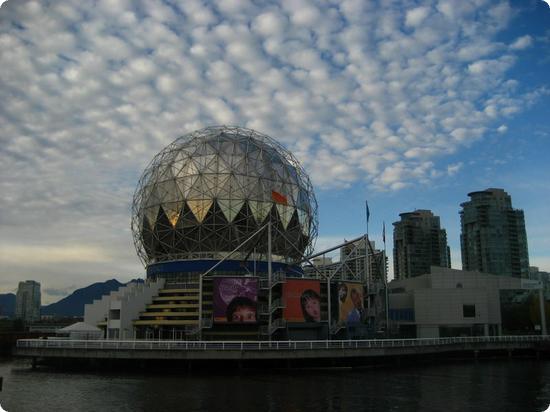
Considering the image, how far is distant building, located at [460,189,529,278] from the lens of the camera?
190500mm

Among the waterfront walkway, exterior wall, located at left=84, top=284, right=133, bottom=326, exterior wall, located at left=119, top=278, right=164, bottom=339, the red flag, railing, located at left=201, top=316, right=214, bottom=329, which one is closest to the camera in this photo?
the waterfront walkway

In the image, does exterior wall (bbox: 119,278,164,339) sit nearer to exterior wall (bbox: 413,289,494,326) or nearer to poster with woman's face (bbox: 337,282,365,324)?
poster with woman's face (bbox: 337,282,365,324)

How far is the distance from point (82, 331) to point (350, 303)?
29.0 m

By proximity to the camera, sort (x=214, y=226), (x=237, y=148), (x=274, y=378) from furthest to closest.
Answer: (x=237, y=148), (x=214, y=226), (x=274, y=378)

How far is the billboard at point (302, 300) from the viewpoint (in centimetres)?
5728

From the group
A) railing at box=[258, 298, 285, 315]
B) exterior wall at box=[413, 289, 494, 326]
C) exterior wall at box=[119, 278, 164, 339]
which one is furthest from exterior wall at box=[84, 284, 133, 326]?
exterior wall at box=[413, 289, 494, 326]

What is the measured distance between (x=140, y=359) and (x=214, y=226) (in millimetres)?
20712

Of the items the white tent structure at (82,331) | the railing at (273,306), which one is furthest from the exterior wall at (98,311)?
the railing at (273,306)

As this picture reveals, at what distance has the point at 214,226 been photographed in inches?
2598


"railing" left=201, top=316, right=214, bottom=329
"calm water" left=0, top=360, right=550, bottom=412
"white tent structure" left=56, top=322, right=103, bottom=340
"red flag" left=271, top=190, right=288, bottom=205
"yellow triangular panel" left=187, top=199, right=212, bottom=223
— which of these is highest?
"red flag" left=271, top=190, right=288, bottom=205

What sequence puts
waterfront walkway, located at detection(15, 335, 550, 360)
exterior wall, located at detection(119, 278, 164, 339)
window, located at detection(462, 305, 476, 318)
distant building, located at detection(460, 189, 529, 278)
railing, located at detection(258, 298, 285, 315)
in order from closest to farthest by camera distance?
waterfront walkway, located at detection(15, 335, 550, 360) → railing, located at detection(258, 298, 285, 315) → exterior wall, located at detection(119, 278, 164, 339) → window, located at detection(462, 305, 476, 318) → distant building, located at detection(460, 189, 529, 278)

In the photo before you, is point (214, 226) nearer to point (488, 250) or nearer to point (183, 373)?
point (183, 373)

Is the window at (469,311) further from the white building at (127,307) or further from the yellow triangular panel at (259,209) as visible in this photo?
the white building at (127,307)

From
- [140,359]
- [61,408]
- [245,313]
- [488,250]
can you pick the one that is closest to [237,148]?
[245,313]
